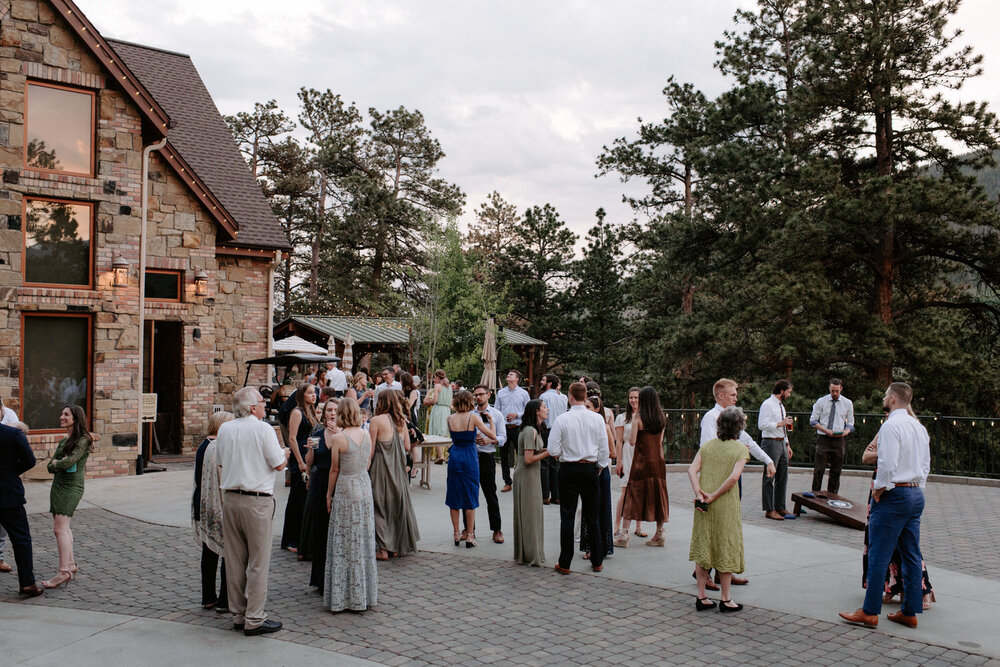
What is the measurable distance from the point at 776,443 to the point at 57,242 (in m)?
12.7

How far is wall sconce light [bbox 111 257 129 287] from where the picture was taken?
14.7m

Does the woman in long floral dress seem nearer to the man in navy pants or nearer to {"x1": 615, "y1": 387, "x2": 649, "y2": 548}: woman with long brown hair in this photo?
the man in navy pants

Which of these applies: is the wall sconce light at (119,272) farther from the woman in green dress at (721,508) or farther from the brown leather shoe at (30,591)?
the woman in green dress at (721,508)

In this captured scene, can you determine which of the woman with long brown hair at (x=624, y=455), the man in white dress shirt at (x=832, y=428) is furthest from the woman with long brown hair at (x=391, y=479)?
the man in white dress shirt at (x=832, y=428)

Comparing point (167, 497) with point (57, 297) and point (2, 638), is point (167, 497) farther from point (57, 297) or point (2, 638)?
point (2, 638)

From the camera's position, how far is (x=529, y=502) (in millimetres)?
8727

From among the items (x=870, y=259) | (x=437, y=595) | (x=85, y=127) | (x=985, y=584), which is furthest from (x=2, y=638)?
(x=870, y=259)

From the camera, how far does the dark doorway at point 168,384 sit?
1816 cm

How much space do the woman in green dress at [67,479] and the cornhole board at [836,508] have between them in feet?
30.1

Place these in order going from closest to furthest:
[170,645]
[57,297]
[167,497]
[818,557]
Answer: [170,645] < [818,557] < [167,497] < [57,297]

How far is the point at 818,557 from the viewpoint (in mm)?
9141

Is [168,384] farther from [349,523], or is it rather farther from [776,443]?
[776,443]

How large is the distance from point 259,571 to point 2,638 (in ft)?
6.71

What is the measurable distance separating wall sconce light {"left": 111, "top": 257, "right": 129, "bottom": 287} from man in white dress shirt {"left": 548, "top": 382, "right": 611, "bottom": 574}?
10.1 metres
